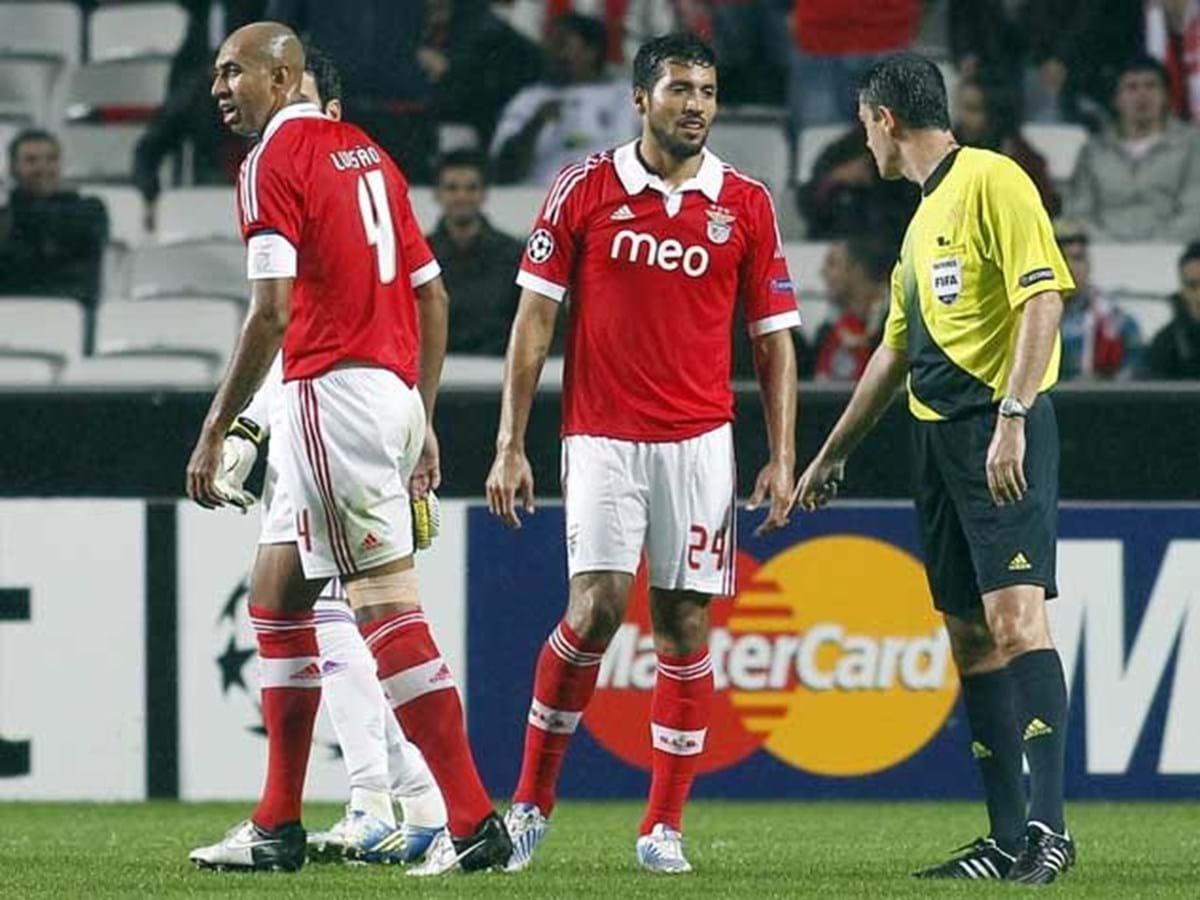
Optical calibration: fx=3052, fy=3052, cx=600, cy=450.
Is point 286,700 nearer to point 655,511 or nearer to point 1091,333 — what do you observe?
point 655,511

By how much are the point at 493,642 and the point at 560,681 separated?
2.55 metres

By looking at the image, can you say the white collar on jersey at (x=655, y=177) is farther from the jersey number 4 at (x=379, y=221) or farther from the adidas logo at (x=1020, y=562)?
the adidas logo at (x=1020, y=562)

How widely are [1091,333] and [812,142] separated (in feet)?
9.37

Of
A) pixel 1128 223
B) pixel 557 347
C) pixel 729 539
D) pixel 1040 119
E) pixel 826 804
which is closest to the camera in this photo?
pixel 729 539

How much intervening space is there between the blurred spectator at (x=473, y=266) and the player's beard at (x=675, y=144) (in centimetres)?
414

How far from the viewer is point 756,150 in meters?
14.4

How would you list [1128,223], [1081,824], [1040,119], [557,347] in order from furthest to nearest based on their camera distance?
[1040,119] → [1128,223] → [557,347] → [1081,824]

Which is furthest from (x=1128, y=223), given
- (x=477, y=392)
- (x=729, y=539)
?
(x=729, y=539)

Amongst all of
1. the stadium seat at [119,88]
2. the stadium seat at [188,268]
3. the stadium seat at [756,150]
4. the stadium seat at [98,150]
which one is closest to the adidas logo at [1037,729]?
the stadium seat at [188,268]

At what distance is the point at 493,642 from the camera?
10273 mm

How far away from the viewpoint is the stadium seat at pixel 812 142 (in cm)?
1427

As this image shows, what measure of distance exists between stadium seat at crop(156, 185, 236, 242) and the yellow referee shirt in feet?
23.0

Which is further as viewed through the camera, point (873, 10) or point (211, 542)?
point (873, 10)

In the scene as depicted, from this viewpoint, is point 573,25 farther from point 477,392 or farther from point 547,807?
point 547,807
